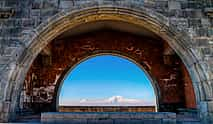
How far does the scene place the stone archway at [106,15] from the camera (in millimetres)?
3596

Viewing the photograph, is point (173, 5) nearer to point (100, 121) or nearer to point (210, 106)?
point (210, 106)

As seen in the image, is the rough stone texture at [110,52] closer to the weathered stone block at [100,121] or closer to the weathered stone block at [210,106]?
the weathered stone block at [210,106]

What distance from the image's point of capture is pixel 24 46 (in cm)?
365

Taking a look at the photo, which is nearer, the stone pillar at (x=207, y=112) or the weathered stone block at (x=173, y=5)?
the stone pillar at (x=207, y=112)

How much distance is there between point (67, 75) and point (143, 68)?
2.46m

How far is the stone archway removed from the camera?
11.8ft

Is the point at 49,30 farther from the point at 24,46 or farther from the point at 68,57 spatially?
the point at 68,57

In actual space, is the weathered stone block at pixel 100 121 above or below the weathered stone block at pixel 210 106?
below

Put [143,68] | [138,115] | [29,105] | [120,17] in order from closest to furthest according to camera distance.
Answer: [138,115] < [120,17] < [29,105] < [143,68]

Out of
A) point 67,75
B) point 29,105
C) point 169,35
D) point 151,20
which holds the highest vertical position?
point 151,20

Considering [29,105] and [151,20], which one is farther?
[29,105]

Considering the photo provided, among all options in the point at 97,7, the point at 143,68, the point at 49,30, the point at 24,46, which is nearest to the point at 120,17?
the point at 97,7

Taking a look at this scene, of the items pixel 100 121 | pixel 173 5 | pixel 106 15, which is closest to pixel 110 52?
pixel 106 15

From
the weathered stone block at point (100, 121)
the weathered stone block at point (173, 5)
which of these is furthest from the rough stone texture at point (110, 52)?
the weathered stone block at point (100, 121)
